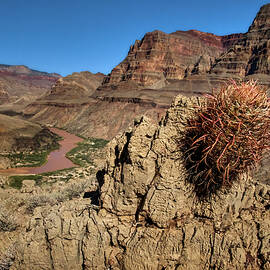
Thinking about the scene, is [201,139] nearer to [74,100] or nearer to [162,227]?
[162,227]

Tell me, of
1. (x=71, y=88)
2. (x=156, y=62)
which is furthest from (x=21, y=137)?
(x=156, y=62)

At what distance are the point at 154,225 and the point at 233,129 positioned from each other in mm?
2909

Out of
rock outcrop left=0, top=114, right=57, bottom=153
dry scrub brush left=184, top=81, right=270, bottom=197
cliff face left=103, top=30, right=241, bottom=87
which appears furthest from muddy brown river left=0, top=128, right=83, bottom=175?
cliff face left=103, top=30, right=241, bottom=87

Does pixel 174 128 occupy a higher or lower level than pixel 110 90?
lower

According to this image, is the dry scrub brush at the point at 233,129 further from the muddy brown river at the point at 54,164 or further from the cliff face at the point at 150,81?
the cliff face at the point at 150,81

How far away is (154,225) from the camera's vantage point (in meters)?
4.89

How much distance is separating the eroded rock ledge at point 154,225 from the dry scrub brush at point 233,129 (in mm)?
864

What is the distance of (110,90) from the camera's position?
240 ft

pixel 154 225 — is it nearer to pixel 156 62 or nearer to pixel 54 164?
pixel 54 164

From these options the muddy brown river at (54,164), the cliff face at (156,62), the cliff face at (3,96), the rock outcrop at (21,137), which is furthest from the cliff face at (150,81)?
the cliff face at (3,96)

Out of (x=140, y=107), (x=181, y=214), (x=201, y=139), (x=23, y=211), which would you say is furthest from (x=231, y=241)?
(x=140, y=107)

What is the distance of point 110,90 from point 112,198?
232ft

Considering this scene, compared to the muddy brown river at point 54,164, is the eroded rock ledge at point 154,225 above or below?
above

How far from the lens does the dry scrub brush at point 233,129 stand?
3.88m
